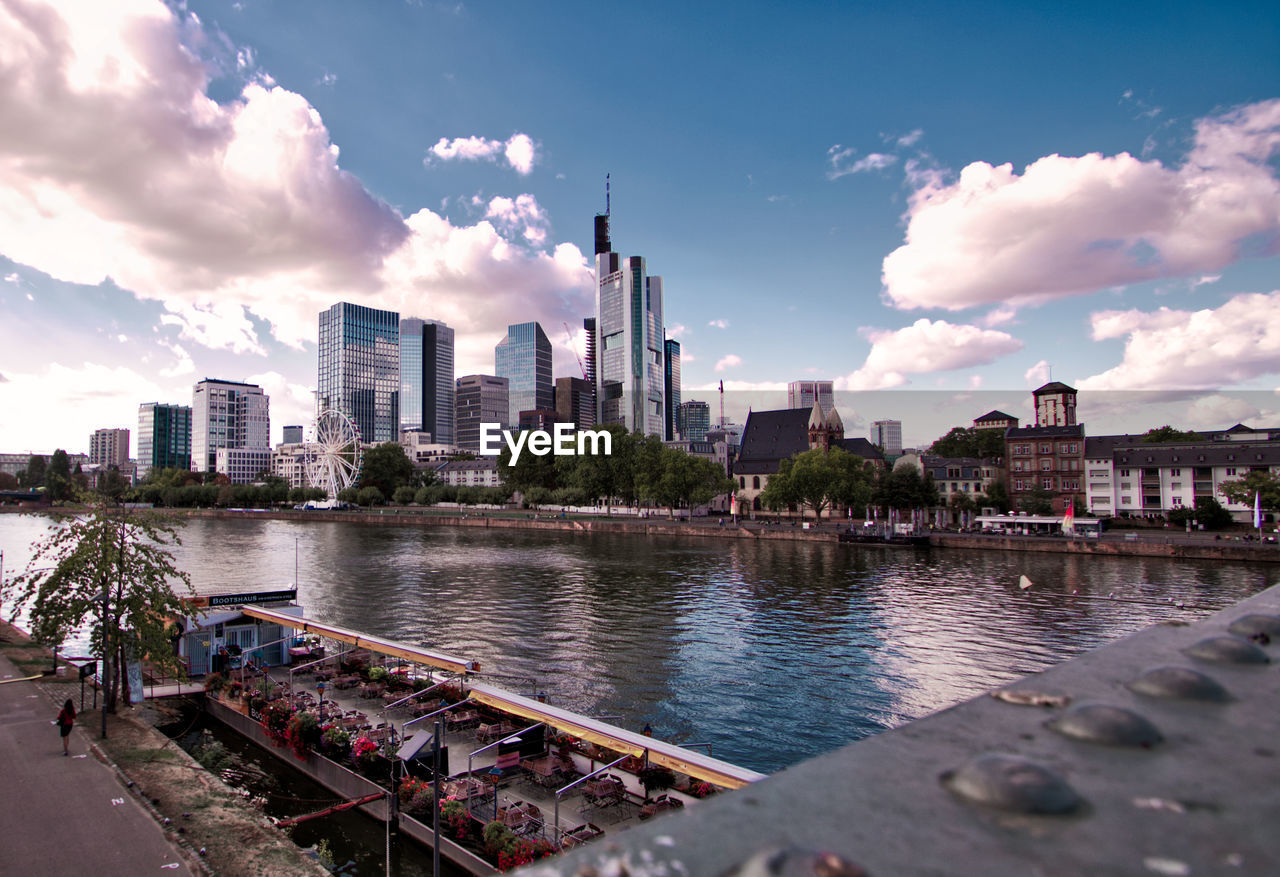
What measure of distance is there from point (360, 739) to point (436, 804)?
687 centimetres

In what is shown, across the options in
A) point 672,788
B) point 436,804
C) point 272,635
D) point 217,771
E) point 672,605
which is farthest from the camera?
point 672,605

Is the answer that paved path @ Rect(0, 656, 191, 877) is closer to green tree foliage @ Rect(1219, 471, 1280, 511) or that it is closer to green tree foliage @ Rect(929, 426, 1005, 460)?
green tree foliage @ Rect(1219, 471, 1280, 511)

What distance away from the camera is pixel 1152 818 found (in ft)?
4.54

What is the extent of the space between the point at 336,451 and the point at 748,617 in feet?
439

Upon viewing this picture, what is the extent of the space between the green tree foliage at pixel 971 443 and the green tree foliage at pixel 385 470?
11793 cm

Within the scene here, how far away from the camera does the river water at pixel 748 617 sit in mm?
22422

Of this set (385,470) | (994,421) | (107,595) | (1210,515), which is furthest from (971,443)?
(107,595)

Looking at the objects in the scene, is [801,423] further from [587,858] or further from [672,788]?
[587,858]

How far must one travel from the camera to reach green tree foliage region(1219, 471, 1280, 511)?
67688mm

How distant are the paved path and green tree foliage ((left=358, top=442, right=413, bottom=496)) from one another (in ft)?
486

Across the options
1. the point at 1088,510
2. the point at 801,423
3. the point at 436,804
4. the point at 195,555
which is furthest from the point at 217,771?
the point at 801,423

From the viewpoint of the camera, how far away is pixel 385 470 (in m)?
162

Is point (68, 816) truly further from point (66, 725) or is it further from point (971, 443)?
point (971, 443)

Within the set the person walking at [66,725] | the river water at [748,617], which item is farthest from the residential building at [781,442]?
the person walking at [66,725]
